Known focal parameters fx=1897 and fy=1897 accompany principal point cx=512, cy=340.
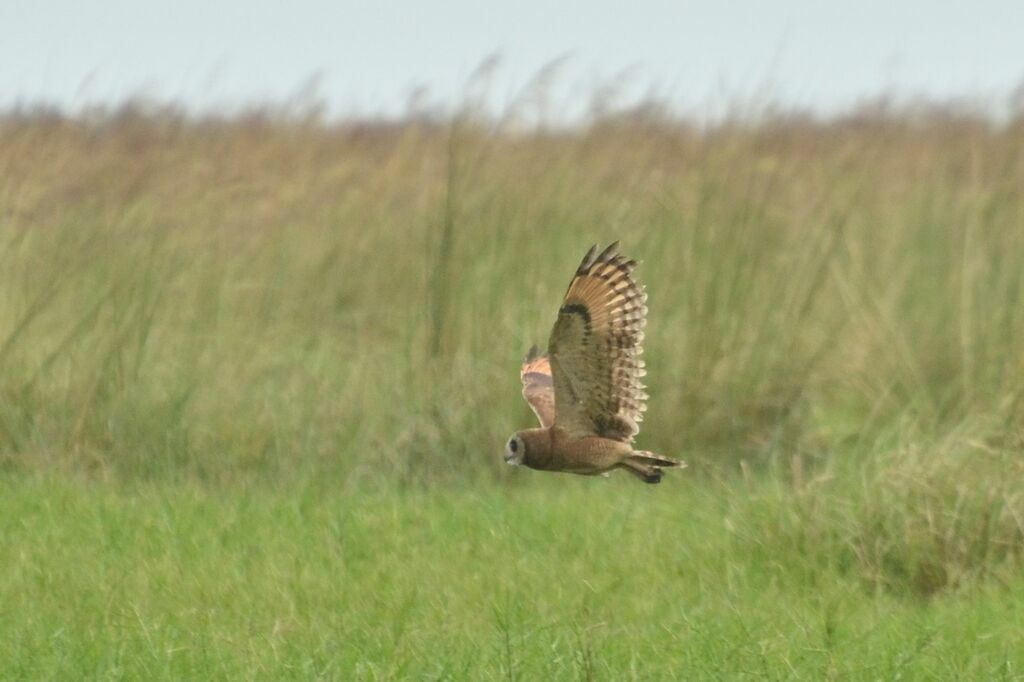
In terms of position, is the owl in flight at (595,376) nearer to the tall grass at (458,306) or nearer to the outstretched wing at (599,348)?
the outstretched wing at (599,348)

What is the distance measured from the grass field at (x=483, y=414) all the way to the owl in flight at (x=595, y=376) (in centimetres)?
82

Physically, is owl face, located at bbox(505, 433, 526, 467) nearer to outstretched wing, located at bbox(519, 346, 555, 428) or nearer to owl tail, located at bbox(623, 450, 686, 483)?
outstretched wing, located at bbox(519, 346, 555, 428)

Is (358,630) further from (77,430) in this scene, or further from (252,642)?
(77,430)

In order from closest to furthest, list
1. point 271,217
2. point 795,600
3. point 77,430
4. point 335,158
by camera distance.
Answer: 1. point 795,600
2. point 77,430
3. point 271,217
4. point 335,158

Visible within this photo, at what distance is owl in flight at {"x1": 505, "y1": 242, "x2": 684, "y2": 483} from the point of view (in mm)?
3590

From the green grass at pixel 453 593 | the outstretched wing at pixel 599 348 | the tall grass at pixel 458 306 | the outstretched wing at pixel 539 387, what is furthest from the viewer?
the tall grass at pixel 458 306

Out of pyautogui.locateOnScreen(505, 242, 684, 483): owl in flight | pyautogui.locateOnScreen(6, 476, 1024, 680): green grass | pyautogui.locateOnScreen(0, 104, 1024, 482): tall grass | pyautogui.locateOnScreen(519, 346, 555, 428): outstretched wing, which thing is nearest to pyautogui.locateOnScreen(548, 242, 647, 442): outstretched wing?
pyautogui.locateOnScreen(505, 242, 684, 483): owl in flight

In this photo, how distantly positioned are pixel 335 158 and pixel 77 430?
6296 mm

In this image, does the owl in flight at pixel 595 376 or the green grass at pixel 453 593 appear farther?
the green grass at pixel 453 593

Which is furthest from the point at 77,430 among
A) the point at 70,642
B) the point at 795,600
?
the point at 795,600

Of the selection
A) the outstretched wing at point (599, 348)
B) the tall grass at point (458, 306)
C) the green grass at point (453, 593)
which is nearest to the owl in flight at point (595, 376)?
the outstretched wing at point (599, 348)

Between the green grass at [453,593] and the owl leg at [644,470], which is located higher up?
the owl leg at [644,470]

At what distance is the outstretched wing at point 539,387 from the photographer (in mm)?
3980

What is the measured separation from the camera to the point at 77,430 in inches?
287
